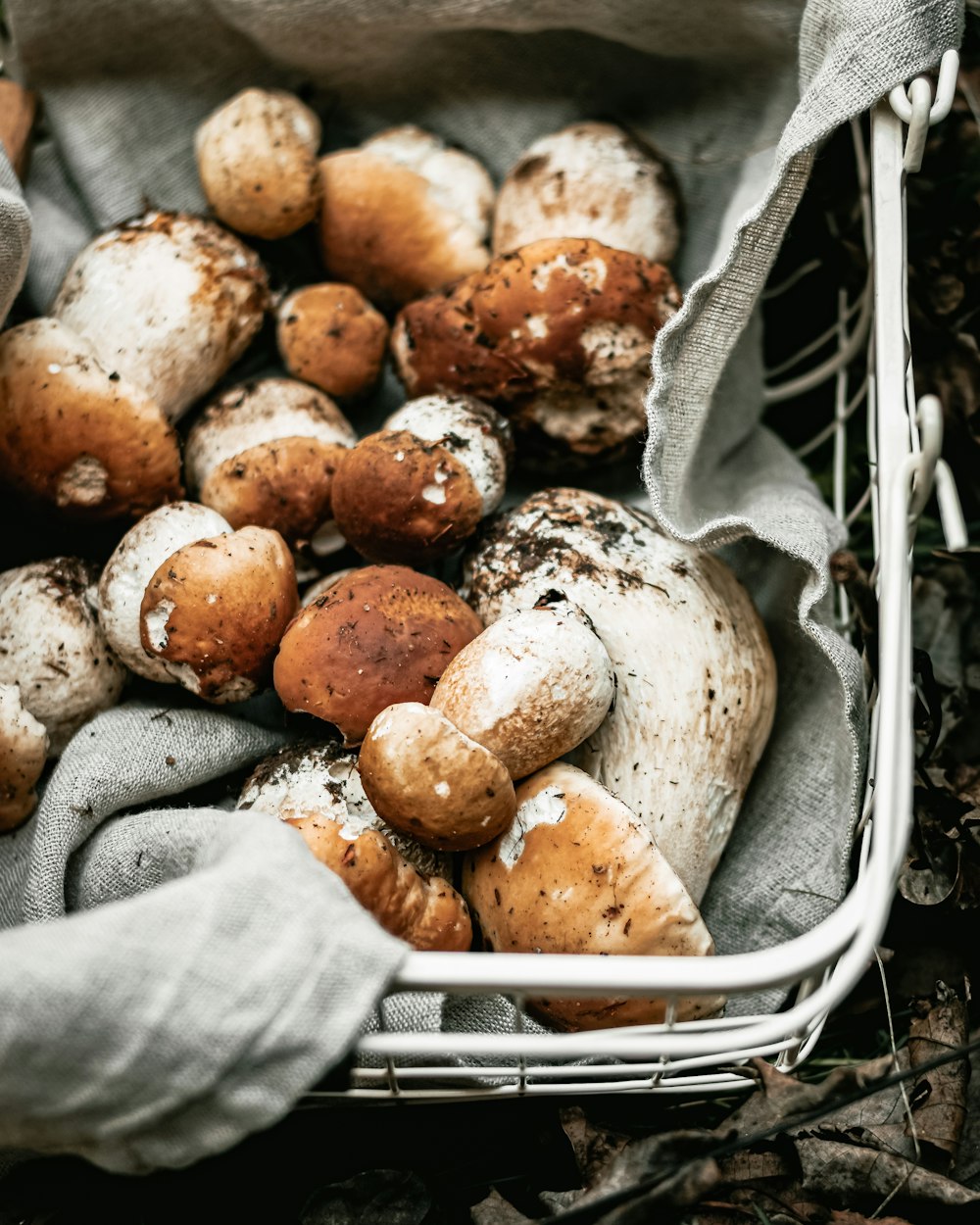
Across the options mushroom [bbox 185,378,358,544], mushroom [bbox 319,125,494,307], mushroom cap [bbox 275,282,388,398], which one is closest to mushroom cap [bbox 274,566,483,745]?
mushroom [bbox 185,378,358,544]

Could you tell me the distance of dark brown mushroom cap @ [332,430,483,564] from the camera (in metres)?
1.11

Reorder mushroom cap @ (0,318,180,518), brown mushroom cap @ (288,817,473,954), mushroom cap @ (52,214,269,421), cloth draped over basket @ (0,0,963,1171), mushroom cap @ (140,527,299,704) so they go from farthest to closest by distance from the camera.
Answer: mushroom cap @ (52,214,269,421) → mushroom cap @ (0,318,180,518) → mushroom cap @ (140,527,299,704) → brown mushroom cap @ (288,817,473,954) → cloth draped over basket @ (0,0,963,1171)

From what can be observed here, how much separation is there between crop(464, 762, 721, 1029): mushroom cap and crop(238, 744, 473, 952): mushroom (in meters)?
0.06

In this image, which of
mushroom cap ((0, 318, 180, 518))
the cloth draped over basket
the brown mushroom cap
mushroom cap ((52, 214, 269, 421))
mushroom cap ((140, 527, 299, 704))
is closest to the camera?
the cloth draped over basket

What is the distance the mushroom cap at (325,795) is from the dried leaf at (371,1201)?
1.05 ft

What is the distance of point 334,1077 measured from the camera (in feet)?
3.06

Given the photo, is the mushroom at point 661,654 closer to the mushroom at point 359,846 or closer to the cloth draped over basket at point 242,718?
the cloth draped over basket at point 242,718

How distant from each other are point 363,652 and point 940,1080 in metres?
0.78

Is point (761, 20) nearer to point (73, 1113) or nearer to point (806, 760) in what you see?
point (806, 760)

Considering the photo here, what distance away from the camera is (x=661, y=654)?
1.12m

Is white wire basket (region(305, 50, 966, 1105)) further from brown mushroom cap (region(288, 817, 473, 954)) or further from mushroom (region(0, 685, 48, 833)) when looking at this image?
mushroom (region(0, 685, 48, 833))

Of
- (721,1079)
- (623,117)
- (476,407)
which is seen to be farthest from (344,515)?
(623,117)

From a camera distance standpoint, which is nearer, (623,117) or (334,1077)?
(334,1077)

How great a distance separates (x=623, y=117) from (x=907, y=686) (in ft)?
3.50
